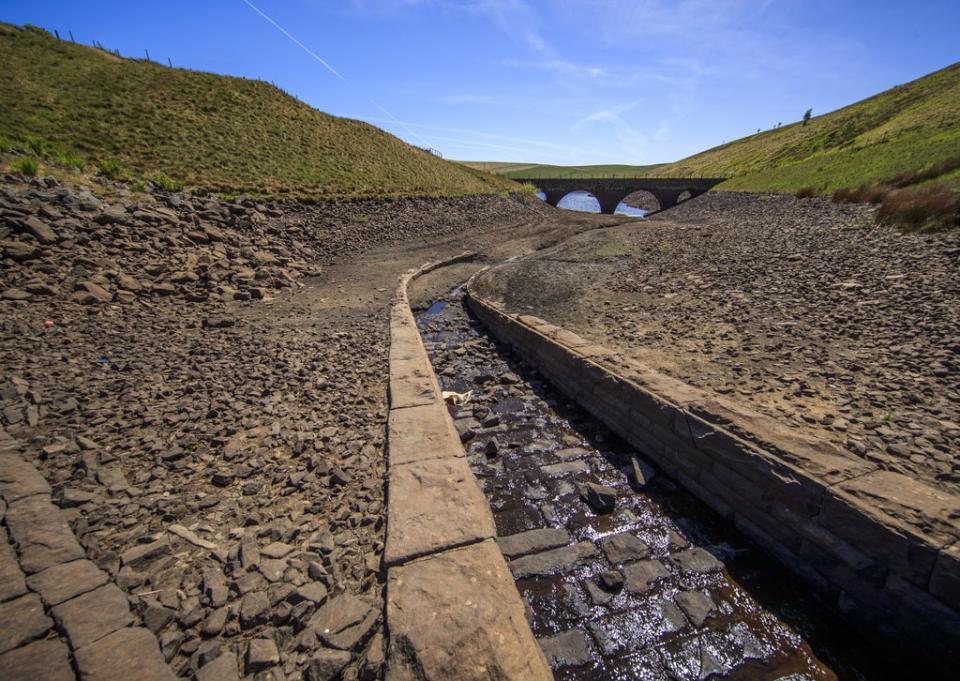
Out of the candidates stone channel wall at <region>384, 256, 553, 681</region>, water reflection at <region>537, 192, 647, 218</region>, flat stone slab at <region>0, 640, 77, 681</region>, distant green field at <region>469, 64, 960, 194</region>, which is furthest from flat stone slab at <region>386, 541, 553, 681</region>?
water reflection at <region>537, 192, 647, 218</region>

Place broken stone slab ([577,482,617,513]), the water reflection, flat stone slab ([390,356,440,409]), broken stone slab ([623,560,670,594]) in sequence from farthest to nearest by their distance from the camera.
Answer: the water reflection
flat stone slab ([390,356,440,409])
broken stone slab ([577,482,617,513])
broken stone slab ([623,560,670,594])

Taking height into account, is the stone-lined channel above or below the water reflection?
below

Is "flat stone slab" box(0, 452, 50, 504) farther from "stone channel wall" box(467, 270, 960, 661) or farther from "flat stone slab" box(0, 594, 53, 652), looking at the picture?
"stone channel wall" box(467, 270, 960, 661)

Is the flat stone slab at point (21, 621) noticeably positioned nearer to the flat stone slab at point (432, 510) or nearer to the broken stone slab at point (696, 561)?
the flat stone slab at point (432, 510)

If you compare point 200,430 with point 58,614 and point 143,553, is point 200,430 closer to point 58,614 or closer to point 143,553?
point 143,553

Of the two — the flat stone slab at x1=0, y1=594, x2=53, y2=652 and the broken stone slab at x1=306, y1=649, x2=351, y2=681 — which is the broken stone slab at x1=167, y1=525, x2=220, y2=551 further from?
the broken stone slab at x1=306, y1=649, x2=351, y2=681

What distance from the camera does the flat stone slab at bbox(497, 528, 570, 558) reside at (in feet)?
12.4

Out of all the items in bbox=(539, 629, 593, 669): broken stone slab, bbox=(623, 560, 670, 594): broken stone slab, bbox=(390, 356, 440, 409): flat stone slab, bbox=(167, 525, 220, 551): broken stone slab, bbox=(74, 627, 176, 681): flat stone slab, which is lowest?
bbox=(539, 629, 593, 669): broken stone slab

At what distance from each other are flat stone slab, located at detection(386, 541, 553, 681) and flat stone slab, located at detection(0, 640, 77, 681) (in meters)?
1.80

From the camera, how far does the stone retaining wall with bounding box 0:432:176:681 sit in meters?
2.17

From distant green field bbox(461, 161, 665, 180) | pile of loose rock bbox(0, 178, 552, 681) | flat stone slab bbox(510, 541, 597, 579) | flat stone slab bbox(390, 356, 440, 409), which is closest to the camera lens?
pile of loose rock bbox(0, 178, 552, 681)

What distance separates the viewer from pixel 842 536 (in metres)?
3.10

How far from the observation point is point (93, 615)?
2.47 m

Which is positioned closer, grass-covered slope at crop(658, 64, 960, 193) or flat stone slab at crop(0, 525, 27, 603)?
flat stone slab at crop(0, 525, 27, 603)
